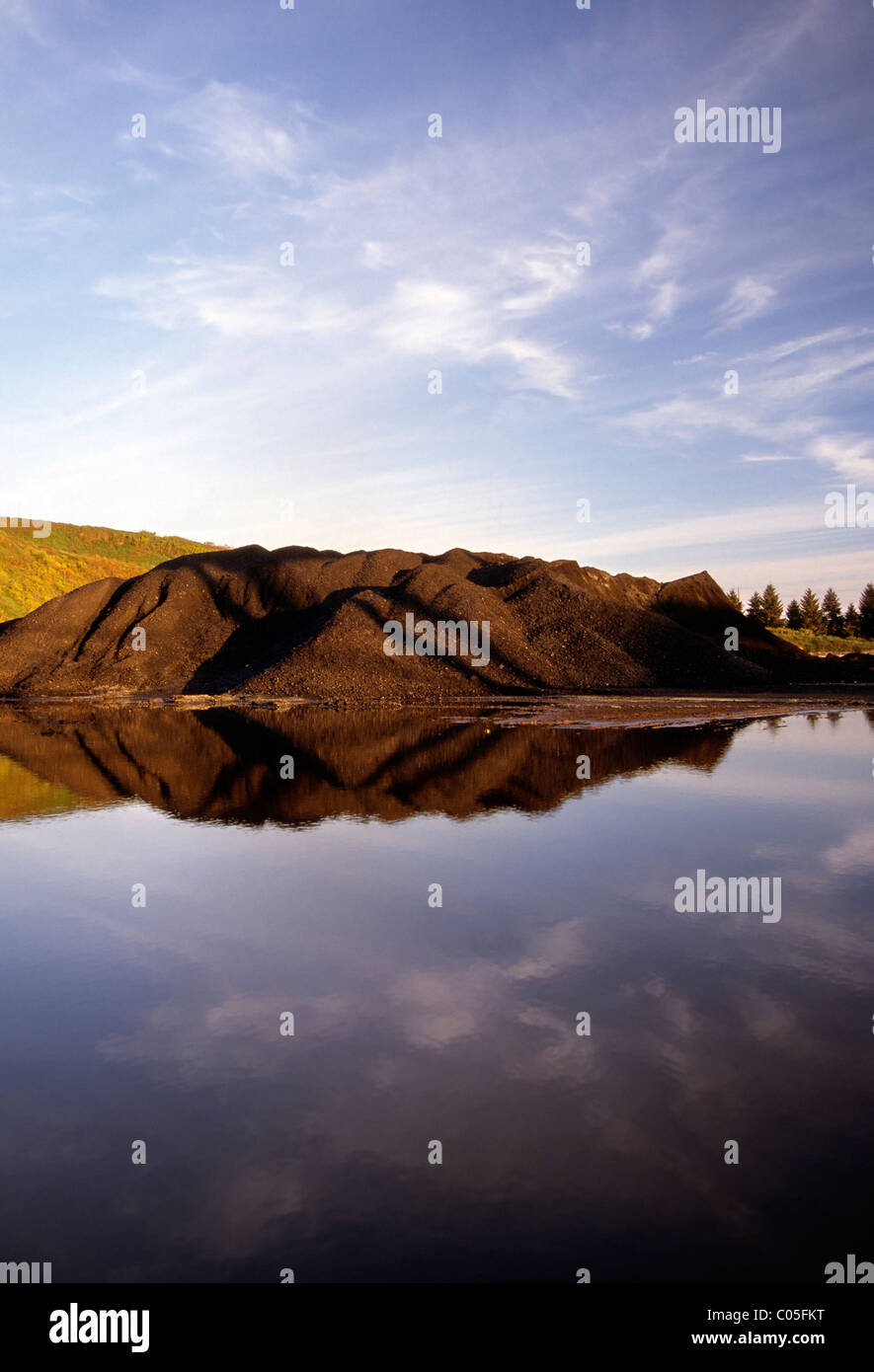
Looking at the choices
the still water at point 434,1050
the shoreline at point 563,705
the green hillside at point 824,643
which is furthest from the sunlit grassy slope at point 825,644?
the still water at point 434,1050

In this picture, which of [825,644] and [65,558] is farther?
[65,558]

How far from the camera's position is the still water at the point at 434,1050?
384 centimetres

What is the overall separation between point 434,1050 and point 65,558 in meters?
116

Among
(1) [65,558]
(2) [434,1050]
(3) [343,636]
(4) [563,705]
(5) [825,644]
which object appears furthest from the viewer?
(1) [65,558]

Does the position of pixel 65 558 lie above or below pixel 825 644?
above

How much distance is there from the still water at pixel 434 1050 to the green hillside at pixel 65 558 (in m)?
90.0

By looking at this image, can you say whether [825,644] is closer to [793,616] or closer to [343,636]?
[793,616]

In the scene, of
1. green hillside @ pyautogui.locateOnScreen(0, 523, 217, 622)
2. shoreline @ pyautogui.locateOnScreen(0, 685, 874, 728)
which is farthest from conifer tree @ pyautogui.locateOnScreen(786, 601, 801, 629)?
green hillside @ pyautogui.locateOnScreen(0, 523, 217, 622)

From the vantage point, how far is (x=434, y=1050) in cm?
564

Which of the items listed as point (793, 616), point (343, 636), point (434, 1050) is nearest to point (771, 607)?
point (793, 616)

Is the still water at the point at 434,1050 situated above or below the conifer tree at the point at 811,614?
below

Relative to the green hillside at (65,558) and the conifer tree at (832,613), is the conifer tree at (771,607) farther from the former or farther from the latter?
the green hillside at (65,558)

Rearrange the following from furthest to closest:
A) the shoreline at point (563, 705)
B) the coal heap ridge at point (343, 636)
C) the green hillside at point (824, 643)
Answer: the green hillside at point (824, 643)
the coal heap ridge at point (343, 636)
the shoreline at point (563, 705)

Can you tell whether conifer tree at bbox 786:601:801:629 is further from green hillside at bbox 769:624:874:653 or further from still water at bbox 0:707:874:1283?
still water at bbox 0:707:874:1283
